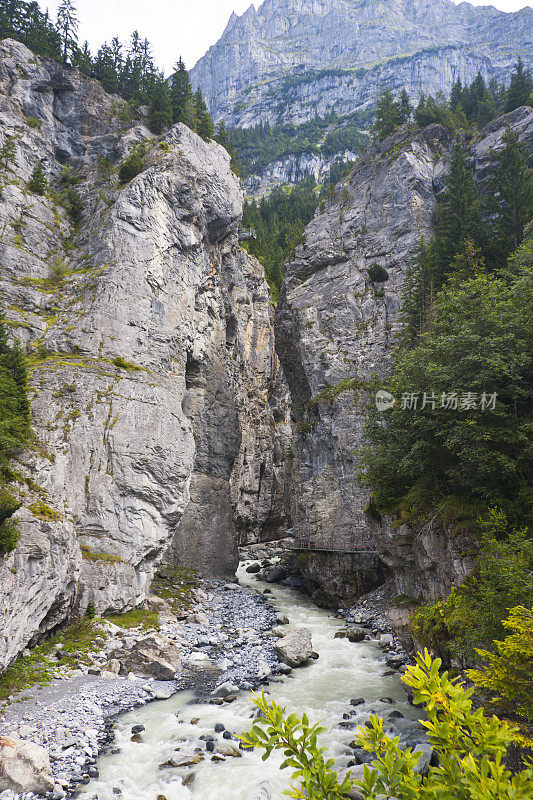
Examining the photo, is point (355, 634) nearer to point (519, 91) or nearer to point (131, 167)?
point (131, 167)

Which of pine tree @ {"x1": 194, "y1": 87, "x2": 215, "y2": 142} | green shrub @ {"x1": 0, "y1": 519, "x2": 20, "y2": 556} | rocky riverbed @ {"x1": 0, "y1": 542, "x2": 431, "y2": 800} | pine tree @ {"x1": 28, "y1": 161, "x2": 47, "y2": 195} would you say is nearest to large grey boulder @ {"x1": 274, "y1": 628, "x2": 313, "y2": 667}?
rocky riverbed @ {"x1": 0, "y1": 542, "x2": 431, "y2": 800}

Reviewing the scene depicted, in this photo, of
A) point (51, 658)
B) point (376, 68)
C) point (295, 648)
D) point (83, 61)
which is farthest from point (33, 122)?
point (376, 68)

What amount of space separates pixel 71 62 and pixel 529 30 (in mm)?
202632

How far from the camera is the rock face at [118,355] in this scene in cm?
2077

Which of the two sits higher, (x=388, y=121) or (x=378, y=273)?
(x=388, y=121)

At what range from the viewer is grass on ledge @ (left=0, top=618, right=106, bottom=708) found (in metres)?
13.7

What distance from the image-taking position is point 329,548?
31.1 meters

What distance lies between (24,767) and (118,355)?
22.7 m

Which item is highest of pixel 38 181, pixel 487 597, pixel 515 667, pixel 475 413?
pixel 38 181

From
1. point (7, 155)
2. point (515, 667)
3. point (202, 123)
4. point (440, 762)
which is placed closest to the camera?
point (440, 762)

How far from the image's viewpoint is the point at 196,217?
125ft

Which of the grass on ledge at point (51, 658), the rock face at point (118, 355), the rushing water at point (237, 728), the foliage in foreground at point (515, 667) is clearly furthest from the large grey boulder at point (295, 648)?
the foliage in foreground at point (515, 667)

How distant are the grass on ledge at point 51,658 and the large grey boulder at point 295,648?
7986mm

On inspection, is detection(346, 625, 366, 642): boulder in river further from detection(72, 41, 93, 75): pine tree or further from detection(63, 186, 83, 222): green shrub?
detection(72, 41, 93, 75): pine tree
